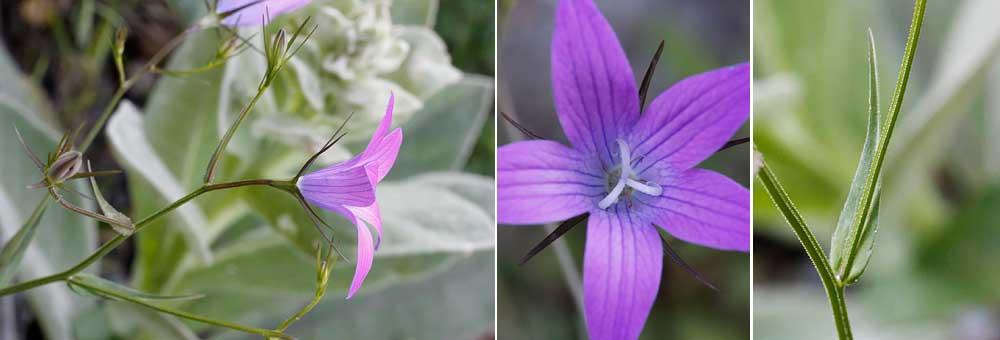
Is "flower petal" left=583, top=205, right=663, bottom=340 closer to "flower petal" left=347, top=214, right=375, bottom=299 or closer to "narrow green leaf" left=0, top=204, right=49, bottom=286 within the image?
"flower petal" left=347, top=214, right=375, bottom=299

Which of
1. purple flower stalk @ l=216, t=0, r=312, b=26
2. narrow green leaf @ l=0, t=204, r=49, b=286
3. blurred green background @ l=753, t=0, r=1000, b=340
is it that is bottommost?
blurred green background @ l=753, t=0, r=1000, b=340

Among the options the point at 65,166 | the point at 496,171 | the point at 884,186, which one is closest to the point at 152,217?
the point at 65,166

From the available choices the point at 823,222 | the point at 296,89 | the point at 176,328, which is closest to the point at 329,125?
the point at 296,89

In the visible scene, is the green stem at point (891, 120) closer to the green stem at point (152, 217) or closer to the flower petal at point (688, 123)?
the flower petal at point (688, 123)

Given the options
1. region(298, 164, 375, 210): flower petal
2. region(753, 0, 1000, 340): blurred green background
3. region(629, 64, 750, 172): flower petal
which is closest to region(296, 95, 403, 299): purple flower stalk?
region(298, 164, 375, 210): flower petal

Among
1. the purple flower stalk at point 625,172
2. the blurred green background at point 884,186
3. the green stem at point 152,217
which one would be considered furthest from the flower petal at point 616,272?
the blurred green background at point 884,186

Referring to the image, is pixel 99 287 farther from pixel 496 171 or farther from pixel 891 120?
pixel 891 120
